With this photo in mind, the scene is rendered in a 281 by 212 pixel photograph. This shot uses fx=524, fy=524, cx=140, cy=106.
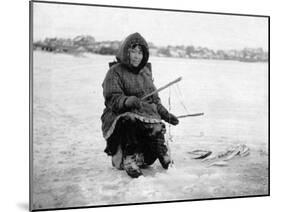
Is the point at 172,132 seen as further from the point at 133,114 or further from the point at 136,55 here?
the point at 136,55

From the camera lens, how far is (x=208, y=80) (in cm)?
491

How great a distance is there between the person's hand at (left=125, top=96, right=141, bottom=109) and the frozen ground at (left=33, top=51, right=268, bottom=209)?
0.82ft

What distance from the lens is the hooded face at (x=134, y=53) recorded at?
4.61 meters

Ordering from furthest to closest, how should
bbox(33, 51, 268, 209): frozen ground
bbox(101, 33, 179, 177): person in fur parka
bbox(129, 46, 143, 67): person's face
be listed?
1. bbox(129, 46, 143, 67): person's face
2. bbox(101, 33, 179, 177): person in fur parka
3. bbox(33, 51, 268, 209): frozen ground

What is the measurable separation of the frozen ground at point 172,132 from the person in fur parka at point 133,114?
72 millimetres

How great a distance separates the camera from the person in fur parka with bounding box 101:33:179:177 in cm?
453

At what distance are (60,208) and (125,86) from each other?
1.18 metres

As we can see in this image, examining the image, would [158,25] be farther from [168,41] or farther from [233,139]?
[233,139]

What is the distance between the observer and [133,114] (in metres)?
4.57

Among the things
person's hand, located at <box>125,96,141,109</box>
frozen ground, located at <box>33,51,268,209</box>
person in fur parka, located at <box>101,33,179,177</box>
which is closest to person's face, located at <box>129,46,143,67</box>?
person in fur parka, located at <box>101,33,179,177</box>

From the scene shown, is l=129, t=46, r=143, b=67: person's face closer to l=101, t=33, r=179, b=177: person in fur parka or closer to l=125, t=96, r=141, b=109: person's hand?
l=101, t=33, r=179, b=177: person in fur parka

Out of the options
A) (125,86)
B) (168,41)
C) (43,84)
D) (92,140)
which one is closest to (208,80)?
(168,41)

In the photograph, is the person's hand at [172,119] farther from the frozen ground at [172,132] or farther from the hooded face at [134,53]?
the hooded face at [134,53]

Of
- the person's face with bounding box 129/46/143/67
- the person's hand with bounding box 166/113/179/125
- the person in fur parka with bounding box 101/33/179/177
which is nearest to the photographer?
the person in fur parka with bounding box 101/33/179/177
